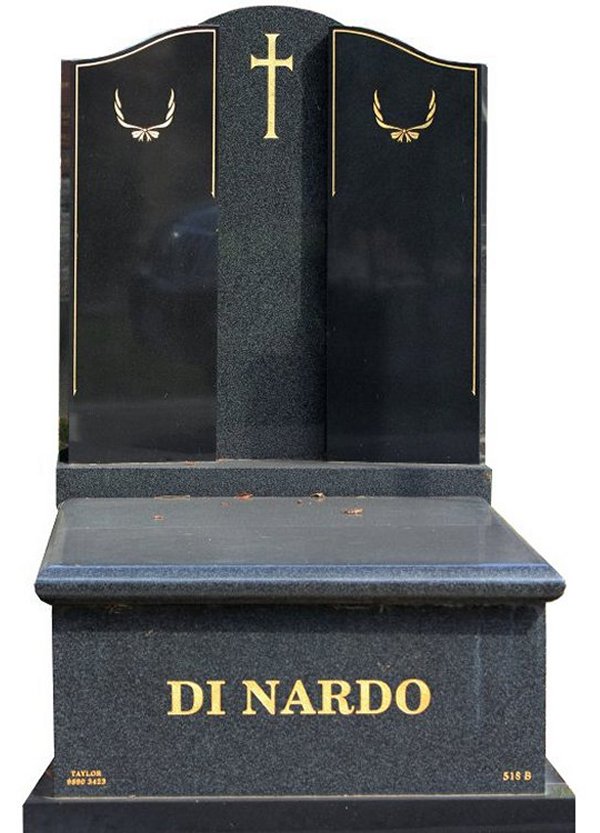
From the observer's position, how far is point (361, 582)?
5355 mm

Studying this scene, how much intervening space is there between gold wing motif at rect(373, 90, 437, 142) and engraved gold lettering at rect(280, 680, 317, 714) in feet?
7.93

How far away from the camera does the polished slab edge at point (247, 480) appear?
22.2 feet

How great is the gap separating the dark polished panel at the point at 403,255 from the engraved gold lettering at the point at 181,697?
1762mm

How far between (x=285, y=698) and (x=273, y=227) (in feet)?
7.51

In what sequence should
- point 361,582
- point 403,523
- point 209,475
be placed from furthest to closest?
point 209,475
point 403,523
point 361,582

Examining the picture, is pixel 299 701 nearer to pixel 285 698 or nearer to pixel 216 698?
pixel 285 698

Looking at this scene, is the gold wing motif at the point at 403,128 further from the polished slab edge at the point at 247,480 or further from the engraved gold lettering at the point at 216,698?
the engraved gold lettering at the point at 216,698

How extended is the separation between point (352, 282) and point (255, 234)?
1.45ft

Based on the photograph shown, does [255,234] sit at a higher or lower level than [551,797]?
higher

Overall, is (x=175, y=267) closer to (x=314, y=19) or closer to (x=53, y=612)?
(x=314, y=19)

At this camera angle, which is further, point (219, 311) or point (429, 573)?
point (219, 311)

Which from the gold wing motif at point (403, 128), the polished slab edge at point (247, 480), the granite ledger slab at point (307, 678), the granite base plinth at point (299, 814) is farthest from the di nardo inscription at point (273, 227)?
the granite base plinth at point (299, 814)

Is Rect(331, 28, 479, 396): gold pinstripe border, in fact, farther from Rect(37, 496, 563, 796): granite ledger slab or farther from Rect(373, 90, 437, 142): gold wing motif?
Rect(37, 496, 563, 796): granite ledger slab

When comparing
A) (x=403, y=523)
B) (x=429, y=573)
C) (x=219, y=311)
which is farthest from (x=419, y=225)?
(x=429, y=573)
